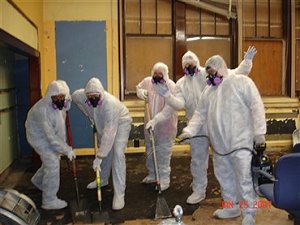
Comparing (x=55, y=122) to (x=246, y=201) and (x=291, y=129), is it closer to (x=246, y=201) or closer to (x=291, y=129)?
(x=246, y=201)

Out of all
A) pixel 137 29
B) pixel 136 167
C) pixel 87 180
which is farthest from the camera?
pixel 137 29

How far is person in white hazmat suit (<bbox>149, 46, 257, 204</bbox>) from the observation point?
11.1 feet

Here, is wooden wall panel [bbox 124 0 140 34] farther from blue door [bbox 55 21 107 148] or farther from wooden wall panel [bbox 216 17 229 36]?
wooden wall panel [bbox 216 17 229 36]

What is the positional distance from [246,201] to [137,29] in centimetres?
364

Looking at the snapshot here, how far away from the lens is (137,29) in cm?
562

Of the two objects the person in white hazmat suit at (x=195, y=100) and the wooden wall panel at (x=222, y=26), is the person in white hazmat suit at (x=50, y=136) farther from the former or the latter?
the wooden wall panel at (x=222, y=26)

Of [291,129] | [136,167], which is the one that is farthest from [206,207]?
[291,129]

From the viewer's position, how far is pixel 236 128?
2.66 metres

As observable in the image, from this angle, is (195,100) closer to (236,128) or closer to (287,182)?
(236,128)

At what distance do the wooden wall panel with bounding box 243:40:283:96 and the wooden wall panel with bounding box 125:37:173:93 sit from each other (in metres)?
1.41

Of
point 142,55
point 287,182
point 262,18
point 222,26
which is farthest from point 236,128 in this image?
point 262,18

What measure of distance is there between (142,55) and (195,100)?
7.75 ft

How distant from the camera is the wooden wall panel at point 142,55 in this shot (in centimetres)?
564

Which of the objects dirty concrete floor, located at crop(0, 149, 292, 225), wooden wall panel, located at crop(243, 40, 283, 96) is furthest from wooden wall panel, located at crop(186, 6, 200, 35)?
dirty concrete floor, located at crop(0, 149, 292, 225)
